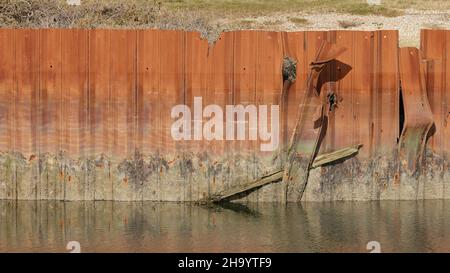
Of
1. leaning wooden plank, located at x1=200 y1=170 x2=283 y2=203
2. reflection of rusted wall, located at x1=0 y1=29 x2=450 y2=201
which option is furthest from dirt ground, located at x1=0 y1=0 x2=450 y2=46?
leaning wooden plank, located at x1=200 y1=170 x2=283 y2=203

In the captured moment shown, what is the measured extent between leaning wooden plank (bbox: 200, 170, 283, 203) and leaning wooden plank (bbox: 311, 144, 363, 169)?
22.4 inches

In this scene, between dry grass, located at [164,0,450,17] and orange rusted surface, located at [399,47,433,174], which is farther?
dry grass, located at [164,0,450,17]

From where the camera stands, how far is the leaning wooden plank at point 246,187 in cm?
1205

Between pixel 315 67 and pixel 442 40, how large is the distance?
6.52 ft

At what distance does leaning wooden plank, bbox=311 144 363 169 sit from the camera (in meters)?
12.1

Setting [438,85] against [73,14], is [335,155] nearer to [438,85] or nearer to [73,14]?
[438,85]

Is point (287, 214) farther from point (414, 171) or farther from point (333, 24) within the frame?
point (333, 24)

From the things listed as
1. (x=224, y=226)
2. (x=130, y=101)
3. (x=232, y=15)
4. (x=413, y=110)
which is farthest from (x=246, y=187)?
(x=232, y=15)

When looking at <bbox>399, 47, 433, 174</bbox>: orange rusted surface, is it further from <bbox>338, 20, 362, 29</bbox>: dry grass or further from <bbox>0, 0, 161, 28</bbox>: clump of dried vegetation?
<bbox>338, 20, 362, 29</bbox>: dry grass

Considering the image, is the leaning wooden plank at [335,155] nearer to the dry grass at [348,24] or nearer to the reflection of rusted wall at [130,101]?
the reflection of rusted wall at [130,101]

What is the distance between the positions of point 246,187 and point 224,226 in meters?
1.10

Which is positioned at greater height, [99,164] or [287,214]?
[99,164]
